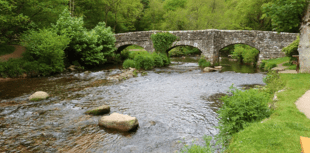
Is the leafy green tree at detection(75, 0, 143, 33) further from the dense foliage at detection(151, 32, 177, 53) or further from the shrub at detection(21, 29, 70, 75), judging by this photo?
the shrub at detection(21, 29, 70, 75)

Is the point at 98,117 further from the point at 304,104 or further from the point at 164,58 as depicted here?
the point at 164,58

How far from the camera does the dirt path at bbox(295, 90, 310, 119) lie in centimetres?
570

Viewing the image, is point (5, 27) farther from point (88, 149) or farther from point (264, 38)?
point (264, 38)

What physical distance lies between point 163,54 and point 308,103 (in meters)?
19.3

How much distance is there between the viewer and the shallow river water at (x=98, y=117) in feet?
18.6

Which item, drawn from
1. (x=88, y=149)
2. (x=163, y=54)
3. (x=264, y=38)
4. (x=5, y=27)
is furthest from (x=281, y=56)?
(x=5, y=27)

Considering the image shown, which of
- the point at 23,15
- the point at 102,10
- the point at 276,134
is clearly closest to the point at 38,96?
the point at 276,134

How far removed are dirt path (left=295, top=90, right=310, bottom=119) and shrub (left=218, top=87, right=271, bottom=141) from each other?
4.10ft

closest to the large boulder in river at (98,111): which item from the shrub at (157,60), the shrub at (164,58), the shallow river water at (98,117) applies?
the shallow river water at (98,117)

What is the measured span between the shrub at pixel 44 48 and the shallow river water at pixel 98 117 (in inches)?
131

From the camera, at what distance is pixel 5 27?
15.6m

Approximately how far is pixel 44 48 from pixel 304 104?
16.3 metres

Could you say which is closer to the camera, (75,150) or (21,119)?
(75,150)

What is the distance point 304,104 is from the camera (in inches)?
248
